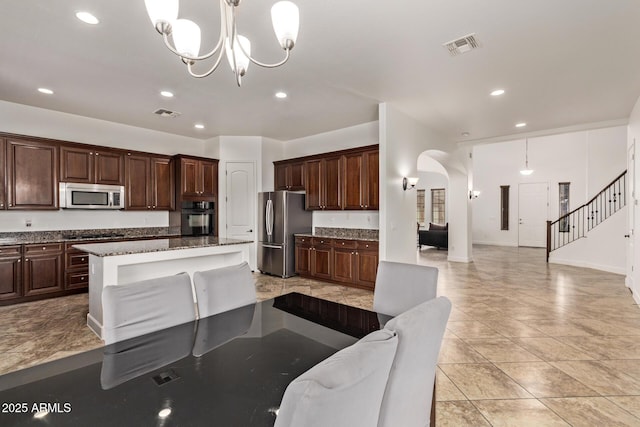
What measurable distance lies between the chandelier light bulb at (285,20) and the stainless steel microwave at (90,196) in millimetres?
4827

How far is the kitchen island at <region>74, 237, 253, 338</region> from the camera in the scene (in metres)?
3.00

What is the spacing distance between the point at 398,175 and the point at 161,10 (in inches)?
150

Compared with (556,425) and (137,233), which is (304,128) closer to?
(137,233)

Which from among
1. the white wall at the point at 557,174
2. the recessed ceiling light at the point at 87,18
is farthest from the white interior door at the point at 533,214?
the recessed ceiling light at the point at 87,18

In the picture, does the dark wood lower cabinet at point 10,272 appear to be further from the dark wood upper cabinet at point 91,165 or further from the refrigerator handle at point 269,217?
the refrigerator handle at point 269,217

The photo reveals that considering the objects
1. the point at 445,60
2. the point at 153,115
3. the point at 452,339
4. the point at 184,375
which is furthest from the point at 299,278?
the point at 184,375

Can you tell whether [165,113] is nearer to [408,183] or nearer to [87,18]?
[87,18]

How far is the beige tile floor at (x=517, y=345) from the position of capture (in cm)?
207

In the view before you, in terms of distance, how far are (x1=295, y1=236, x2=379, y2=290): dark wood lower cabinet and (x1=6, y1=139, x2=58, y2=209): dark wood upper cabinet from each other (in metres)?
4.00

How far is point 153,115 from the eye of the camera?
199 inches

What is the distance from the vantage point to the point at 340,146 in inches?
241

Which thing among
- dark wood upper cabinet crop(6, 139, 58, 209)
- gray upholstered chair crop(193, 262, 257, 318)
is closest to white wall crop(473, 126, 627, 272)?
gray upholstered chair crop(193, 262, 257, 318)

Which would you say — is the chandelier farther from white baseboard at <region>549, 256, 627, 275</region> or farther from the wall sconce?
white baseboard at <region>549, 256, 627, 275</region>

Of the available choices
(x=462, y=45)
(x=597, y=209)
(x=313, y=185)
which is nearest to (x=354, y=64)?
(x=462, y=45)
